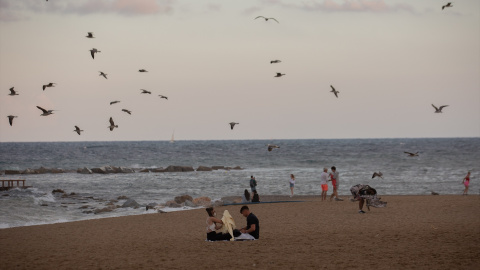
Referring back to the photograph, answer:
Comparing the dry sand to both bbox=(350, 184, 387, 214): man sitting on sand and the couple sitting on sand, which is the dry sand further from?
bbox=(350, 184, 387, 214): man sitting on sand

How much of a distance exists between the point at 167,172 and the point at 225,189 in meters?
28.5

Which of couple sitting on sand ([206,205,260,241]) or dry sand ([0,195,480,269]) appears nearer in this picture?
dry sand ([0,195,480,269])

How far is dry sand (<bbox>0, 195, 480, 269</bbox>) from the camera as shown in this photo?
14812 mm

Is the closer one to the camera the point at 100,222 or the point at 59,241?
the point at 59,241

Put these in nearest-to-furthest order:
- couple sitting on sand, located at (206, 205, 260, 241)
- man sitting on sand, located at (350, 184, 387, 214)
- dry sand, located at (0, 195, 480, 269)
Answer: dry sand, located at (0, 195, 480, 269)
couple sitting on sand, located at (206, 205, 260, 241)
man sitting on sand, located at (350, 184, 387, 214)

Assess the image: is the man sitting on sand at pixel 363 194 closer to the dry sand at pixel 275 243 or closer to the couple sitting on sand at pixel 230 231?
the dry sand at pixel 275 243

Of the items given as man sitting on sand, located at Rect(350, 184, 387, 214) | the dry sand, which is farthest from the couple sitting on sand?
man sitting on sand, located at Rect(350, 184, 387, 214)

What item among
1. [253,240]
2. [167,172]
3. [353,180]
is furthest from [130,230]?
[167,172]

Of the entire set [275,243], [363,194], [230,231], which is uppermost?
[363,194]

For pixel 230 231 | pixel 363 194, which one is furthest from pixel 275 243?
pixel 363 194

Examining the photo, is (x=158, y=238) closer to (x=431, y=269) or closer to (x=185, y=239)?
(x=185, y=239)

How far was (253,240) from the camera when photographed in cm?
1817

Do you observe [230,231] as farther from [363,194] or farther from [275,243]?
[363,194]

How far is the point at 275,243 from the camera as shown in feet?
57.7
